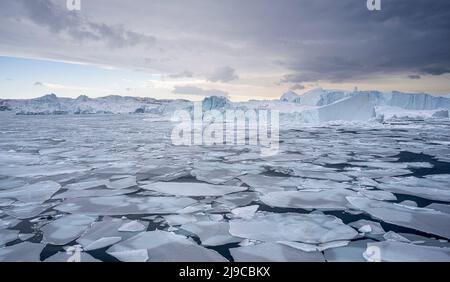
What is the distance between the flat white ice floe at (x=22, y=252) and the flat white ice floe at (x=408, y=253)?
2.55 m

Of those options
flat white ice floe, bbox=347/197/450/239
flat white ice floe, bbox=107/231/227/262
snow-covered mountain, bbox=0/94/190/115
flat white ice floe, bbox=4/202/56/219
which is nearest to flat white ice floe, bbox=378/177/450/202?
flat white ice floe, bbox=347/197/450/239

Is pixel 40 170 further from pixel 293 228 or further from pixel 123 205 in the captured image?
pixel 293 228

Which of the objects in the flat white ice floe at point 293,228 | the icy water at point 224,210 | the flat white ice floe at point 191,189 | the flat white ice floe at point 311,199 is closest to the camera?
the icy water at point 224,210

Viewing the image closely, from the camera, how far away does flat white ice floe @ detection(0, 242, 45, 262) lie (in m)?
2.47

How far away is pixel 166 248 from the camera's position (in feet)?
8.86

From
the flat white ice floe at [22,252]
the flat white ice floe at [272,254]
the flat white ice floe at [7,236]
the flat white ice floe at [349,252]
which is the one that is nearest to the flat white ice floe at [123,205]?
the flat white ice floe at [7,236]

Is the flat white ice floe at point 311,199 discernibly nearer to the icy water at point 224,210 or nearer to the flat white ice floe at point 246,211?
the icy water at point 224,210

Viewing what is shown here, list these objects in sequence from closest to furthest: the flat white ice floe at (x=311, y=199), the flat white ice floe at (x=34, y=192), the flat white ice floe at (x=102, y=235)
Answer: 1. the flat white ice floe at (x=102, y=235)
2. the flat white ice floe at (x=311, y=199)
3. the flat white ice floe at (x=34, y=192)

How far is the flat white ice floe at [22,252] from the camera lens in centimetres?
247

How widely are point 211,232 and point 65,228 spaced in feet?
4.54

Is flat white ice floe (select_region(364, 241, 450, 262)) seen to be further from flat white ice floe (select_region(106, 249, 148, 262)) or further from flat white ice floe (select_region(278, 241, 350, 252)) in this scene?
flat white ice floe (select_region(106, 249, 148, 262))

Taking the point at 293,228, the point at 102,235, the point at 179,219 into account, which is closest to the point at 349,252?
the point at 293,228
